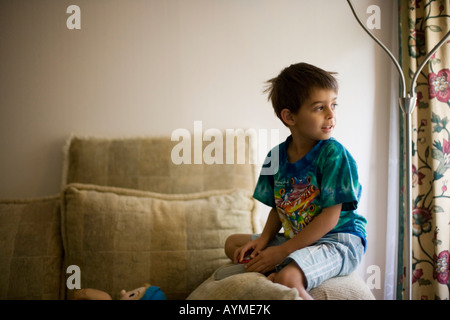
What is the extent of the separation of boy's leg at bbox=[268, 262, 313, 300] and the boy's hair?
425mm

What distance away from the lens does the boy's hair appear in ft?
3.33

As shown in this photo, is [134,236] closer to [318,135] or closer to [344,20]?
[318,135]

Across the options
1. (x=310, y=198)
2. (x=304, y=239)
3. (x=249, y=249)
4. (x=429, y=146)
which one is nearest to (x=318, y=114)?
(x=310, y=198)

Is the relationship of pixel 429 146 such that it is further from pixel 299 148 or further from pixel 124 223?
pixel 124 223

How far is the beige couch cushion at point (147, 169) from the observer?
4.55 ft

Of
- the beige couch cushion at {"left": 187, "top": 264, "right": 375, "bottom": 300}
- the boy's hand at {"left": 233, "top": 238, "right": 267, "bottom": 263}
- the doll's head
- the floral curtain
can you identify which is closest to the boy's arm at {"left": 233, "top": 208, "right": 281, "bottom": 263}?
the boy's hand at {"left": 233, "top": 238, "right": 267, "bottom": 263}

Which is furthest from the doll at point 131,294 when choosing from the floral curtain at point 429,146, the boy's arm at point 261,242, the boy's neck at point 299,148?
the floral curtain at point 429,146

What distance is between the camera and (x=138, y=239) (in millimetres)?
1296

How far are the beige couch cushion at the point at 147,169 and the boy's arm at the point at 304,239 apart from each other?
42 cm

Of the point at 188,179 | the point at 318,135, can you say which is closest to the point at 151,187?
the point at 188,179

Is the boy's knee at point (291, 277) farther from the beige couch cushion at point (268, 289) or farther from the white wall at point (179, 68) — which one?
the white wall at point (179, 68)
